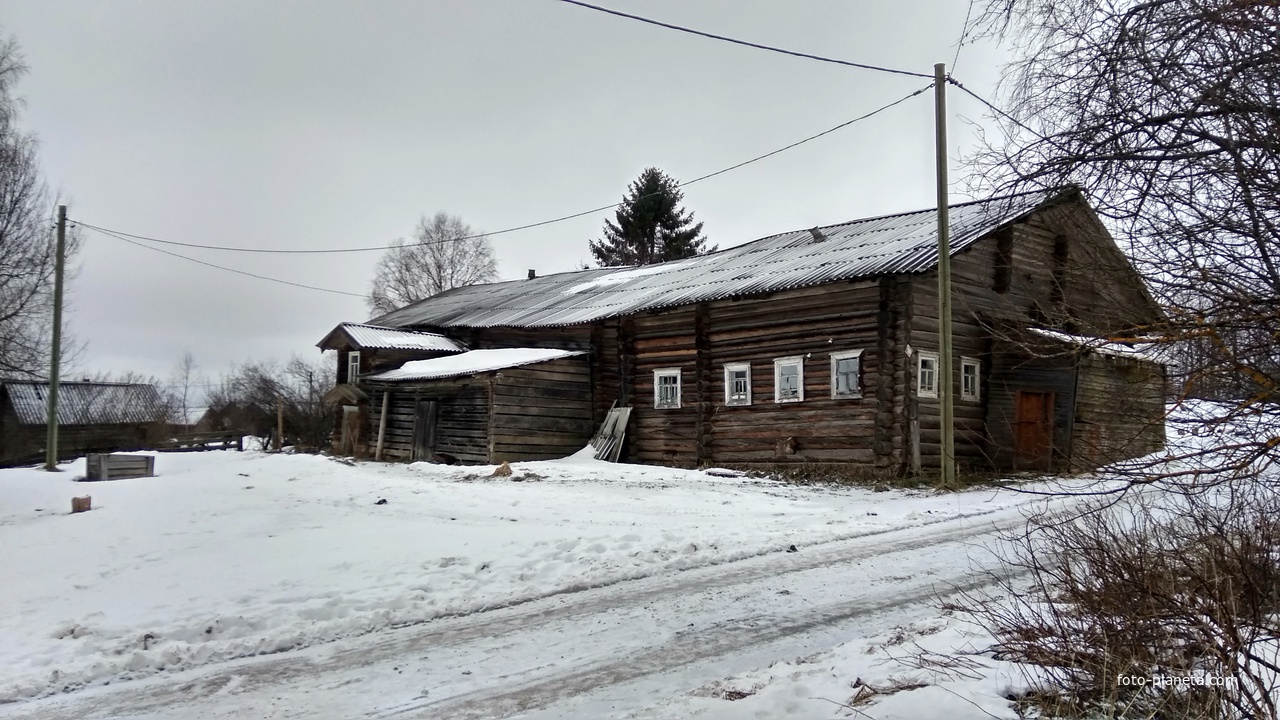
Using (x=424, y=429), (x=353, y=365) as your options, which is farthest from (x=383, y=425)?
(x=353, y=365)

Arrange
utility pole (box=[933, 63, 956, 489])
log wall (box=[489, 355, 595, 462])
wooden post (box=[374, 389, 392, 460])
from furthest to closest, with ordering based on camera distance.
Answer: wooden post (box=[374, 389, 392, 460]) < log wall (box=[489, 355, 595, 462]) < utility pole (box=[933, 63, 956, 489])

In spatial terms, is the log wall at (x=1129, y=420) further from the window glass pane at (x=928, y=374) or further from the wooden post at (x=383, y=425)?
the wooden post at (x=383, y=425)

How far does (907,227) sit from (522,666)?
19.0 meters

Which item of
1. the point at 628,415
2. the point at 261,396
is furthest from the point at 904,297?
the point at 261,396

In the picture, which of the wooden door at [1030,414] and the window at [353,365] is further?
the window at [353,365]

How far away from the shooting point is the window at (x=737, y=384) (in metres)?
20.3

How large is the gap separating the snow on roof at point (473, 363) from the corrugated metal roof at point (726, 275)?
939mm

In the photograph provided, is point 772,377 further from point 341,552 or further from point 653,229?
point 653,229

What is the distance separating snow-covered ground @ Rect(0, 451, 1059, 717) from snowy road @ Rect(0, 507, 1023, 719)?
32cm

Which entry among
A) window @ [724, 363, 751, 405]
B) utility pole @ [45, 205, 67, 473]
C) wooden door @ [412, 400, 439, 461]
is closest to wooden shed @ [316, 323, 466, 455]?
wooden door @ [412, 400, 439, 461]

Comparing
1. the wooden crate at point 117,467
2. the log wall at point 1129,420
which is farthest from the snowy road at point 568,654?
the wooden crate at point 117,467

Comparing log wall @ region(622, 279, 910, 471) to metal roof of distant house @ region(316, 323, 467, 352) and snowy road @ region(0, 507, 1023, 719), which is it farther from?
snowy road @ region(0, 507, 1023, 719)

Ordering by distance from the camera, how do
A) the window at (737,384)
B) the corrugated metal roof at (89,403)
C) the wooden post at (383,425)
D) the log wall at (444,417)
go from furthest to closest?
the corrugated metal roof at (89,403) < the wooden post at (383,425) < the log wall at (444,417) < the window at (737,384)

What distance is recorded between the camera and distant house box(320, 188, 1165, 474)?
1753 centimetres
